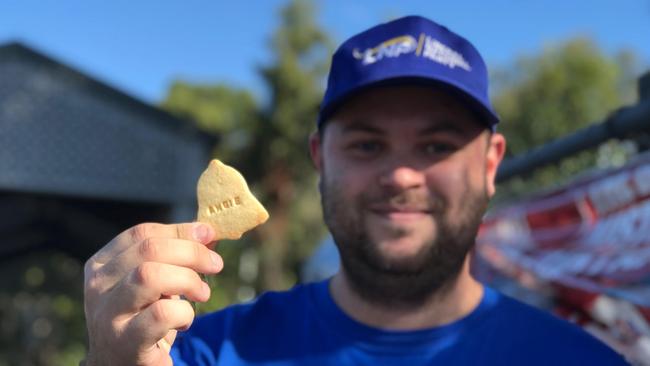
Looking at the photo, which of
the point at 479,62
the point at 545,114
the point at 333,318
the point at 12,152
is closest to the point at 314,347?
the point at 333,318

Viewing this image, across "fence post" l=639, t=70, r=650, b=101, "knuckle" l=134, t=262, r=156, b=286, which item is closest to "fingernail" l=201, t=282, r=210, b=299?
"knuckle" l=134, t=262, r=156, b=286

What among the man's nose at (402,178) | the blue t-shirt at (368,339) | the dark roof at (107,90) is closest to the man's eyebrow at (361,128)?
the man's nose at (402,178)

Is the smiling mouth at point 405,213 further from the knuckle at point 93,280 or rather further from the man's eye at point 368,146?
the knuckle at point 93,280

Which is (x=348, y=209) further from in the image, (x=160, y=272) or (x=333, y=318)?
(x=160, y=272)

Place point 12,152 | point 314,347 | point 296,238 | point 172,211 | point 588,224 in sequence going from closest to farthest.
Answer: point 314,347, point 588,224, point 12,152, point 172,211, point 296,238

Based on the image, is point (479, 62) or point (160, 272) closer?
point (160, 272)

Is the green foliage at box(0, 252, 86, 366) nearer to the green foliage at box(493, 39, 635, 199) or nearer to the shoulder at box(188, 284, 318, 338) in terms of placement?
the green foliage at box(493, 39, 635, 199)

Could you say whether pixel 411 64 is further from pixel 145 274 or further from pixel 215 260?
pixel 145 274

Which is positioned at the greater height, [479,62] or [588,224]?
[479,62]
